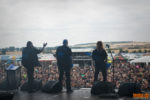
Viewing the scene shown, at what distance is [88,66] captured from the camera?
808cm

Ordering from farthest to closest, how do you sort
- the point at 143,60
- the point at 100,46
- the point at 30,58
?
1. the point at 143,60
2. the point at 30,58
3. the point at 100,46

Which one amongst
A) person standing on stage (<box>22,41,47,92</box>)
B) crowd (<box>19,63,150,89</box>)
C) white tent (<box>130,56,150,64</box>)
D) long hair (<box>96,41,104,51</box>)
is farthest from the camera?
white tent (<box>130,56,150,64</box>)

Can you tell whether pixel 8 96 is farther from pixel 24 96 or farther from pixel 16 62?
pixel 16 62

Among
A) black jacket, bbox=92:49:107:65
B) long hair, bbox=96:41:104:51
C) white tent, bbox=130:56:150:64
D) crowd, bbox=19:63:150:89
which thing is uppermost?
long hair, bbox=96:41:104:51

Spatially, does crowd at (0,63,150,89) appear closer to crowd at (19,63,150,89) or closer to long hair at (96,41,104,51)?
crowd at (19,63,150,89)

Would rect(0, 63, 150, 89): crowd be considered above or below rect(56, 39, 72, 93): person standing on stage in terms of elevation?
below

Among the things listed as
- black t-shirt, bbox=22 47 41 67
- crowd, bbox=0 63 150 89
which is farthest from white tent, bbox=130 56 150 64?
black t-shirt, bbox=22 47 41 67

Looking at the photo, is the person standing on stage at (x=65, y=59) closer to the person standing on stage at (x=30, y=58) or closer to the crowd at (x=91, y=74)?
the person standing on stage at (x=30, y=58)

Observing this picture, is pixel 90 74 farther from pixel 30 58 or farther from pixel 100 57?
pixel 30 58

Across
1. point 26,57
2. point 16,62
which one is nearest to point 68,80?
point 26,57

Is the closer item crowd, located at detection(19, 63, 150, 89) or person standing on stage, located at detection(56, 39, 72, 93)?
person standing on stage, located at detection(56, 39, 72, 93)

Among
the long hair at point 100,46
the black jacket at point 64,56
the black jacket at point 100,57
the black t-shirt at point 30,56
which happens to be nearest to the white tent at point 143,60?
the black jacket at point 100,57

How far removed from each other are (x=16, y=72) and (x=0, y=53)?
3.61m

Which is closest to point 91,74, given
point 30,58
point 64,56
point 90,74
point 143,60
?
point 90,74
